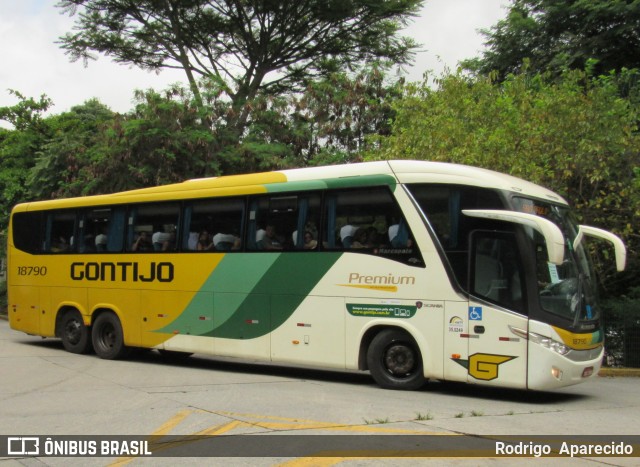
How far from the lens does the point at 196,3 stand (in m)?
27.1

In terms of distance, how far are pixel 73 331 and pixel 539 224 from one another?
1091 centimetres

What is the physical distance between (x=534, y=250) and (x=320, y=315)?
3636 millimetres

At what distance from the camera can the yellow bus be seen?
10.1 meters

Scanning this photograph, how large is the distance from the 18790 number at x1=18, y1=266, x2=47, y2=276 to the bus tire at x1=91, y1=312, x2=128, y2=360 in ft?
6.94

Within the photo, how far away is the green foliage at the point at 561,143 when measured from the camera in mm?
14883

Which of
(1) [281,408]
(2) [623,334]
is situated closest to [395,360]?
(1) [281,408]

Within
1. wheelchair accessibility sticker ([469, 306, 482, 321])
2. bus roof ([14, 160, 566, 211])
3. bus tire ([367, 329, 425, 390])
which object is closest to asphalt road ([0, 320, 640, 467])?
bus tire ([367, 329, 425, 390])

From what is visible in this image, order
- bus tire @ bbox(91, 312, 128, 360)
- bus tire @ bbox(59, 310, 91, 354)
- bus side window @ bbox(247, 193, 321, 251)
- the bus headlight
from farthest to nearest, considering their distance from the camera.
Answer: bus tire @ bbox(59, 310, 91, 354) → bus tire @ bbox(91, 312, 128, 360) → bus side window @ bbox(247, 193, 321, 251) → the bus headlight

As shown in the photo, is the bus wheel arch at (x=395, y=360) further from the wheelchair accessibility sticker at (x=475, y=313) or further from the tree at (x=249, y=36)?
the tree at (x=249, y=36)

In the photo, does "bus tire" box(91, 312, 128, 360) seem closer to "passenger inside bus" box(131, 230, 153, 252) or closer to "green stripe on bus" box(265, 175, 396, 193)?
"passenger inside bus" box(131, 230, 153, 252)

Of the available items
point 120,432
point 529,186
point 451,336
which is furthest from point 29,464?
point 529,186

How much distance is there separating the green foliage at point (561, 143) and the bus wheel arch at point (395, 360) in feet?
17.0

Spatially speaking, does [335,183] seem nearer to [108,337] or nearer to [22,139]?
[108,337]

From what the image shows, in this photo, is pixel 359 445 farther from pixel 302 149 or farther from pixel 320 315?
pixel 302 149
